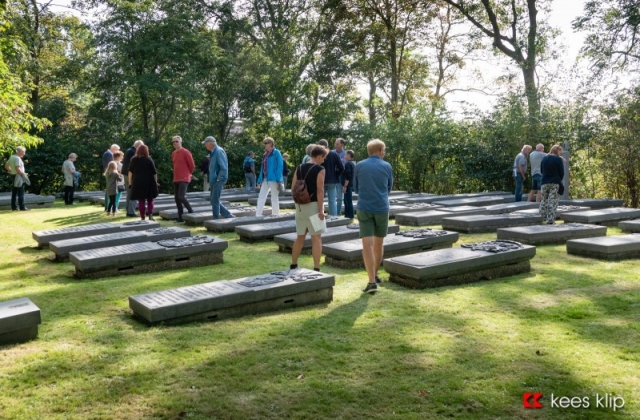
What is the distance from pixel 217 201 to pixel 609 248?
816 centimetres

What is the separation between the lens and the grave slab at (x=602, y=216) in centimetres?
1287

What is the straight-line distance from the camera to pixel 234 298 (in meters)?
5.77

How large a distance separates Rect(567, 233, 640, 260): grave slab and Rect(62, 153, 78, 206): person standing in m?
15.0

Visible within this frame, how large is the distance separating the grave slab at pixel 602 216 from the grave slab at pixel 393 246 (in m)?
4.72

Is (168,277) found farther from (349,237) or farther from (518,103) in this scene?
(518,103)

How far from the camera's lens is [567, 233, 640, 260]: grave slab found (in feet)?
29.5

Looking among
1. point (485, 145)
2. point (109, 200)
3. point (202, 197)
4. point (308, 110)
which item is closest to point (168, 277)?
point (109, 200)

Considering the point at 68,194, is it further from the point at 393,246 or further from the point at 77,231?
the point at 393,246

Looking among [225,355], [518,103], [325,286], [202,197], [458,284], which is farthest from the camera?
[518,103]

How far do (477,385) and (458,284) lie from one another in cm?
345

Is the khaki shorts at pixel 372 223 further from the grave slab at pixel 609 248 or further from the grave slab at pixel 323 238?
the grave slab at pixel 609 248

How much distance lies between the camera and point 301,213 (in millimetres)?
7488

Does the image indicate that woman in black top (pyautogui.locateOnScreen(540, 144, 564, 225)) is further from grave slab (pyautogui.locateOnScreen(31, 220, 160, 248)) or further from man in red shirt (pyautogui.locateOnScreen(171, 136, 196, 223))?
grave slab (pyautogui.locateOnScreen(31, 220, 160, 248))

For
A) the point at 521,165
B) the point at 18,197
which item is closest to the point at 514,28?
the point at 521,165
